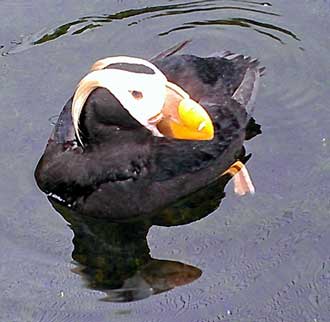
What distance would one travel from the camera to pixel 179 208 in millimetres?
5797

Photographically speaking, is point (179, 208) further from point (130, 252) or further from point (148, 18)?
point (148, 18)

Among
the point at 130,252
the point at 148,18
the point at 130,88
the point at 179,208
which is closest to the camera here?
the point at 130,88

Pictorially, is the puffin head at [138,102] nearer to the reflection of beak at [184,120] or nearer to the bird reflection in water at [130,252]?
the reflection of beak at [184,120]

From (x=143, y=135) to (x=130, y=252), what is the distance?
0.59 m

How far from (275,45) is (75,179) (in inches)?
67.5

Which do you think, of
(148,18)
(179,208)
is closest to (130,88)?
(179,208)

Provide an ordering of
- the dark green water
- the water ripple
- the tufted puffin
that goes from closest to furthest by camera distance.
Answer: the dark green water, the tufted puffin, the water ripple

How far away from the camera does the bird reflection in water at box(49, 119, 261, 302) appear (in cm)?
541

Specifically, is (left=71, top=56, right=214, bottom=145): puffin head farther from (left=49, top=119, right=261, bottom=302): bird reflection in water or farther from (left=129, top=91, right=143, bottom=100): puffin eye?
(left=49, top=119, right=261, bottom=302): bird reflection in water

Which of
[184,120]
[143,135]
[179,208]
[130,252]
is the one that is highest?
[184,120]

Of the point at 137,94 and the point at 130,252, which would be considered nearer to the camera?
the point at 137,94

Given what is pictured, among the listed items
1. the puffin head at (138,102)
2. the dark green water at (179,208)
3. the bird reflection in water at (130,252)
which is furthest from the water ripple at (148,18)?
the puffin head at (138,102)

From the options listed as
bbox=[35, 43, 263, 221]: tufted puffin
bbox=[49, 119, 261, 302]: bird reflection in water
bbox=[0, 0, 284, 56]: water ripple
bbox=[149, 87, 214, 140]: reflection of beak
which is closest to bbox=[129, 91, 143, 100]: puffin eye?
bbox=[35, 43, 263, 221]: tufted puffin

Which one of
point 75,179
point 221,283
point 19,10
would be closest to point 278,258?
point 221,283
